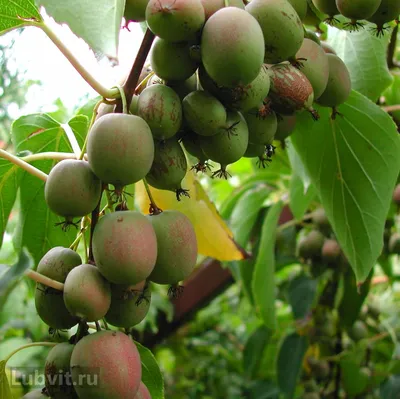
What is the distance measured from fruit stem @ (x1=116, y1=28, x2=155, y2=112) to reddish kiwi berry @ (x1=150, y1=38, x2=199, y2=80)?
16mm

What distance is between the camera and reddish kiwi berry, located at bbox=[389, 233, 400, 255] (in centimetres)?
164

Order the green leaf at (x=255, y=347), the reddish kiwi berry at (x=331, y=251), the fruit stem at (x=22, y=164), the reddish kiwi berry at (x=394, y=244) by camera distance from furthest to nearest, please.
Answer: the green leaf at (x=255, y=347) → the reddish kiwi berry at (x=394, y=244) → the reddish kiwi berry at (x=331, y=251) → the fruit stem at (x=22, y=164)

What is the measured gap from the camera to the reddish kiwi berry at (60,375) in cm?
62

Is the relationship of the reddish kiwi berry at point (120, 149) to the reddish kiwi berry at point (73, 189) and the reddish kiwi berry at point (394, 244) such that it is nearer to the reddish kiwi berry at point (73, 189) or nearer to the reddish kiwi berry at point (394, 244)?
the reddish kiwi berry at point (73, 189)

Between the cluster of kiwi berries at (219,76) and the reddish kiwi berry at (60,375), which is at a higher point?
the cluster of kiwi berries at (219,76)

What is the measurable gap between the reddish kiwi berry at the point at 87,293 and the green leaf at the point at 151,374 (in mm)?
192

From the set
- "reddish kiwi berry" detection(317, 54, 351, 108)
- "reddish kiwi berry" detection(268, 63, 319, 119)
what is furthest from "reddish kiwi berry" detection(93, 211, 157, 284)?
"reddish kiwi berry" detection(317, 54, 351, 108)

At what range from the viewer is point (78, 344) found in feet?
1.96

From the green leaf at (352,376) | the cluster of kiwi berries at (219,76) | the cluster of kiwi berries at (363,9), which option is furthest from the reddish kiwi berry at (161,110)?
the green leaf at (352,376)

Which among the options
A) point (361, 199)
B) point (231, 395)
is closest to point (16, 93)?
point (361, 199)

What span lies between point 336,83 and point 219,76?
245 millimetres

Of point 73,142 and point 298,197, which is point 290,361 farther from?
point 73,142

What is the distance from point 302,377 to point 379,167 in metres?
1.35

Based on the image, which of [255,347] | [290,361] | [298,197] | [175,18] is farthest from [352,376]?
[175,18]
